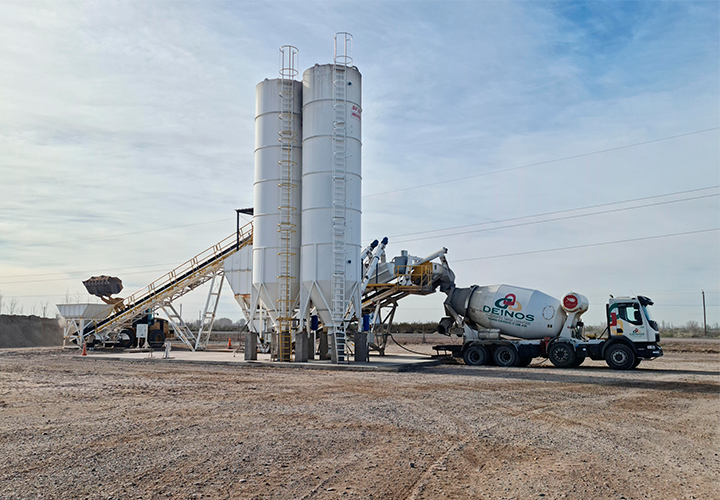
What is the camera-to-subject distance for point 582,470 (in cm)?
715

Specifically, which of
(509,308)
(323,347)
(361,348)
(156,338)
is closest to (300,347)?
(323,347)

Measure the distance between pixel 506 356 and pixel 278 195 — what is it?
12.0 meters

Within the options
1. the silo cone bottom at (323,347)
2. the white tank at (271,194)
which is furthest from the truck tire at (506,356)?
the white tank at (271,194)

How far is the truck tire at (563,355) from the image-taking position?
2133 centimetres

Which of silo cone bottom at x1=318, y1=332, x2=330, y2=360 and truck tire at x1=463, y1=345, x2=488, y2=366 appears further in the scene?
silo cone bottom at x1=318, y1=332, x2=330, y2=360

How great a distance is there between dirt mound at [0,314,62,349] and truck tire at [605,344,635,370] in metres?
51.2

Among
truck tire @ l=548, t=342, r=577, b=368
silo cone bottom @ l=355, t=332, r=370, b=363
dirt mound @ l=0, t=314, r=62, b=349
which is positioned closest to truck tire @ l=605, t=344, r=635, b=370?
truck tire @ l=548, t=342, r=577, b=368

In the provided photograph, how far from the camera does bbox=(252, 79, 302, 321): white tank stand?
2492cm

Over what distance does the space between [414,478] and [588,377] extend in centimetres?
1316

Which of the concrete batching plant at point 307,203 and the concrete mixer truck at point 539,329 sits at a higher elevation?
the concrete batching plant at point 307,203

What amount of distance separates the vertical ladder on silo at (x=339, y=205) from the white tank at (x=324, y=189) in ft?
0.59

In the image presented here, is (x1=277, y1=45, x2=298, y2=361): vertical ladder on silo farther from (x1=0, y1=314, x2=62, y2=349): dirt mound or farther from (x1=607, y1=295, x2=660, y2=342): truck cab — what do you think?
(x1=0, y1=314, x2=62, y2=349): dirt mound

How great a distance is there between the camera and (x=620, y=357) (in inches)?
808

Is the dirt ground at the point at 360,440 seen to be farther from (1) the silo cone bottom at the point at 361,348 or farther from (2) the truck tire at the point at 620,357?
(1) the silo cone bottom at the point at 361,348
